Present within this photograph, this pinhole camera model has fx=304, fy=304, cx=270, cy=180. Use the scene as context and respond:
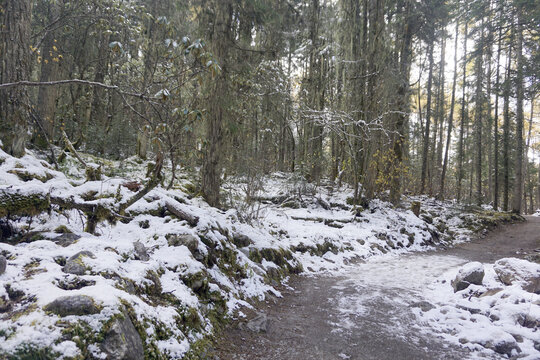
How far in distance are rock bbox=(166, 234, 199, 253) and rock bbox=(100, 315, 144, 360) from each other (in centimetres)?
188

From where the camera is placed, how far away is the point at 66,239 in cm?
335

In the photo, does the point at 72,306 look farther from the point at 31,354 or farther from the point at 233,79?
the point at 233,79

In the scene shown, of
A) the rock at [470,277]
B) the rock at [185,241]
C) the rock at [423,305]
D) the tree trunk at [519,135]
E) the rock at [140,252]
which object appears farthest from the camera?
the tree trunk at [519,135]

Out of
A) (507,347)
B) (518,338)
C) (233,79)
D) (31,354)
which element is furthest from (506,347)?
(233,79)

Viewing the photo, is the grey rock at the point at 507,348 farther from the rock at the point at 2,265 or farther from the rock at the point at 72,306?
the rock at the point at 2,265

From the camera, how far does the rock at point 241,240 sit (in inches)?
233

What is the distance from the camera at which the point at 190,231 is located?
4527 millimetres

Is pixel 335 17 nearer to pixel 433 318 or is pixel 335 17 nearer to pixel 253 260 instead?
pixel 253 260

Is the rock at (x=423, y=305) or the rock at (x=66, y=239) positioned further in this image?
the rock at (x=423, y=305)

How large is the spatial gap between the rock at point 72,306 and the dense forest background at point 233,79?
199 cm

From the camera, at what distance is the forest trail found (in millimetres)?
3354

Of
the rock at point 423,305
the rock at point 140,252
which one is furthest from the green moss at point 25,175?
the rock at point 423,305

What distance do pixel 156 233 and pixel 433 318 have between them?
415 centimetres

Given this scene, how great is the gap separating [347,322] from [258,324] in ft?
4.22
